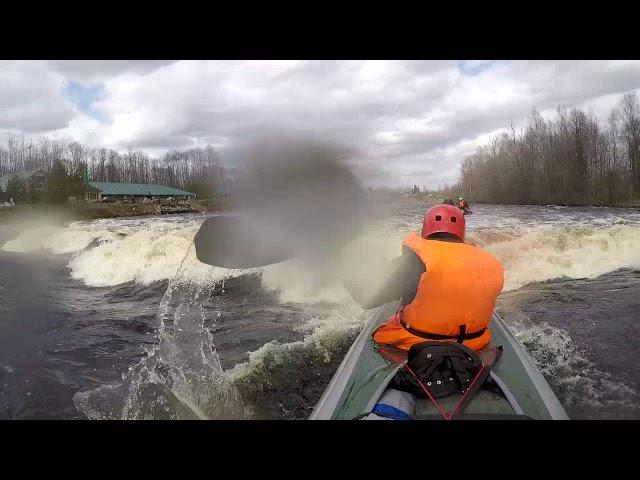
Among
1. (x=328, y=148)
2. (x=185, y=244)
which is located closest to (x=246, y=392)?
(x=328, y=148)

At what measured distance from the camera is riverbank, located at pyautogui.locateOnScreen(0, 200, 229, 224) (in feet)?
73.4

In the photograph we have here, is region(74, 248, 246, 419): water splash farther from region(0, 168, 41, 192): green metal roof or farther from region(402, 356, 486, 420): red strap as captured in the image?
region(0, 168, 41, 192): green metal roof

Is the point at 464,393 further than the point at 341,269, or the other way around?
the point at 341,269

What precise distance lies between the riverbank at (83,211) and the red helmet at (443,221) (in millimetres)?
12292

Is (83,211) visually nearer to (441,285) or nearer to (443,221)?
(443,221)

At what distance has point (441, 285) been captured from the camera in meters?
2.71

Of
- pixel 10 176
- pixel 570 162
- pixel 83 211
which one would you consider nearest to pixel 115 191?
pixel 83 211

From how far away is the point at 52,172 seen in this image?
20.1 m

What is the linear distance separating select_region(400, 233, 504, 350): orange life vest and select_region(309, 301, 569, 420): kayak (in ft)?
1.10

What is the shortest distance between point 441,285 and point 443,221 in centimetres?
49

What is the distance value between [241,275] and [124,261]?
496 centimetres

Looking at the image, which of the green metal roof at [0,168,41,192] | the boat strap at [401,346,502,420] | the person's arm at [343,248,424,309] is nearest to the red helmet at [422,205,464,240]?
the person's arm at [343,248,424,309]
